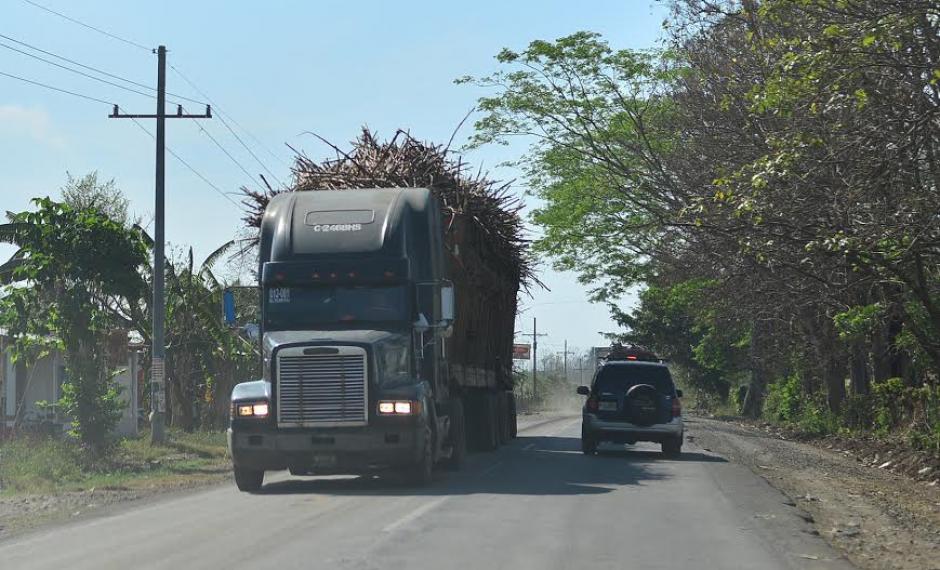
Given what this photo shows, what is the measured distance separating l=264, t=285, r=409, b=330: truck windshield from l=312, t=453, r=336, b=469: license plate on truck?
6.59ft

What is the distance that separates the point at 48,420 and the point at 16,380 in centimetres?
392

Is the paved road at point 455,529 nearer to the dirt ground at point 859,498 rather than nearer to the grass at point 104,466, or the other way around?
the dirt ground at point 859,498

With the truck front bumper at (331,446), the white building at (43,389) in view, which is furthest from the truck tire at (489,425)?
the truck front bumper at (331,446)

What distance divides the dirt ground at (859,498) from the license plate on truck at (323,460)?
611 cm

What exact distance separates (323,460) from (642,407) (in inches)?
372

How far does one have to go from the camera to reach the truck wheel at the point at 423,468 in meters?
17.1

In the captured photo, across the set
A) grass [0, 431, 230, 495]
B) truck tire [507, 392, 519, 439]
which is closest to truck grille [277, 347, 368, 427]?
grass [0, 431, 230, 495]

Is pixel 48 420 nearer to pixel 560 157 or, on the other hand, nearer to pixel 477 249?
pixel 477 249

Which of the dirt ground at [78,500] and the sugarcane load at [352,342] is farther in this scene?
the sugarcane load at [352,342]

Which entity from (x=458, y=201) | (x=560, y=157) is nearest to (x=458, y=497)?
(x=458, y=201)

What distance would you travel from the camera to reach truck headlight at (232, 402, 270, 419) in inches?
664

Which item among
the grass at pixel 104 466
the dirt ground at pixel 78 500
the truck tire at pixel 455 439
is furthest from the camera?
the truck tire at pixel 455 439

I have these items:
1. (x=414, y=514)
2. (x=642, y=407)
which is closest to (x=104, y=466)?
(x=642, y=407)

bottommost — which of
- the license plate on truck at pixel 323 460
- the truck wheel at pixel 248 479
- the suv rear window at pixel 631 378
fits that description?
the truck wheel at pixel 248 479
